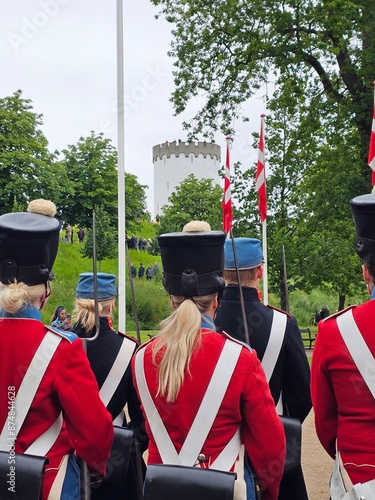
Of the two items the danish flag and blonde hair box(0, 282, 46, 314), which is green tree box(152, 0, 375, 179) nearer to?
the danish flag

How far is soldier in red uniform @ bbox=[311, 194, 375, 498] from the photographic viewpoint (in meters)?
3.01

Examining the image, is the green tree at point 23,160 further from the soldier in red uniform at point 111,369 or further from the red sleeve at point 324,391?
the red sleeve at point 324,391

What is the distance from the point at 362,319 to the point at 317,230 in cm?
1989

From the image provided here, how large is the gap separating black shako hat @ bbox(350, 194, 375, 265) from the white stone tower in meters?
61.4

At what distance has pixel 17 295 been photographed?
127 inches

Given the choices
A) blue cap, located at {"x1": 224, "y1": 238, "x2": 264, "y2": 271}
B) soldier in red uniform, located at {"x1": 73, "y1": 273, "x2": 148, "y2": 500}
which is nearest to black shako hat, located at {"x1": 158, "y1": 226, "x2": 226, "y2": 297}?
blue cap, located at {"x1": 224, "y1": 238, "x2": 264, "y2": 271}

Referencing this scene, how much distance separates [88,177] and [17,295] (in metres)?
37.3

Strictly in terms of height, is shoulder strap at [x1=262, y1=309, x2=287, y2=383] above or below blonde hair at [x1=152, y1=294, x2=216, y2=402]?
below

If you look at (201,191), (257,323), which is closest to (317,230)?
(257,323)

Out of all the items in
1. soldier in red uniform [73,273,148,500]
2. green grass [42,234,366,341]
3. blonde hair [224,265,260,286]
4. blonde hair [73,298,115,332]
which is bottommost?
green grass [42,234,366,341]

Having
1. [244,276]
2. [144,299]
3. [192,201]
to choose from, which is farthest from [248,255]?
[192,201]

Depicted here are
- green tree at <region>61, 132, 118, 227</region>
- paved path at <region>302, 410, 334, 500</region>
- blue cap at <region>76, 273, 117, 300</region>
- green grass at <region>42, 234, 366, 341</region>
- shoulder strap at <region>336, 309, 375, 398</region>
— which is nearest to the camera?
shoulder strap at <region>336, 309, 375, 398</region>

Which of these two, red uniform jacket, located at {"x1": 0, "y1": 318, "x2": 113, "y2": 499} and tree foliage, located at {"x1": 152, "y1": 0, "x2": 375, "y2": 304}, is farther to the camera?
tree foliage, located at {"x1": 152, "y1": 0, "x2": 375, "y2": 304}

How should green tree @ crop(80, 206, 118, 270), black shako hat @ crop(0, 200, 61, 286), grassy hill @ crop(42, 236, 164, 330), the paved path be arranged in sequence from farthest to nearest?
grassy hill @ crop(42, 236, 164, 330)
green tree @ crop(80, 206, 118, 270)
the paved path
black shako hat @ crop(0, 200, 61, 286)
